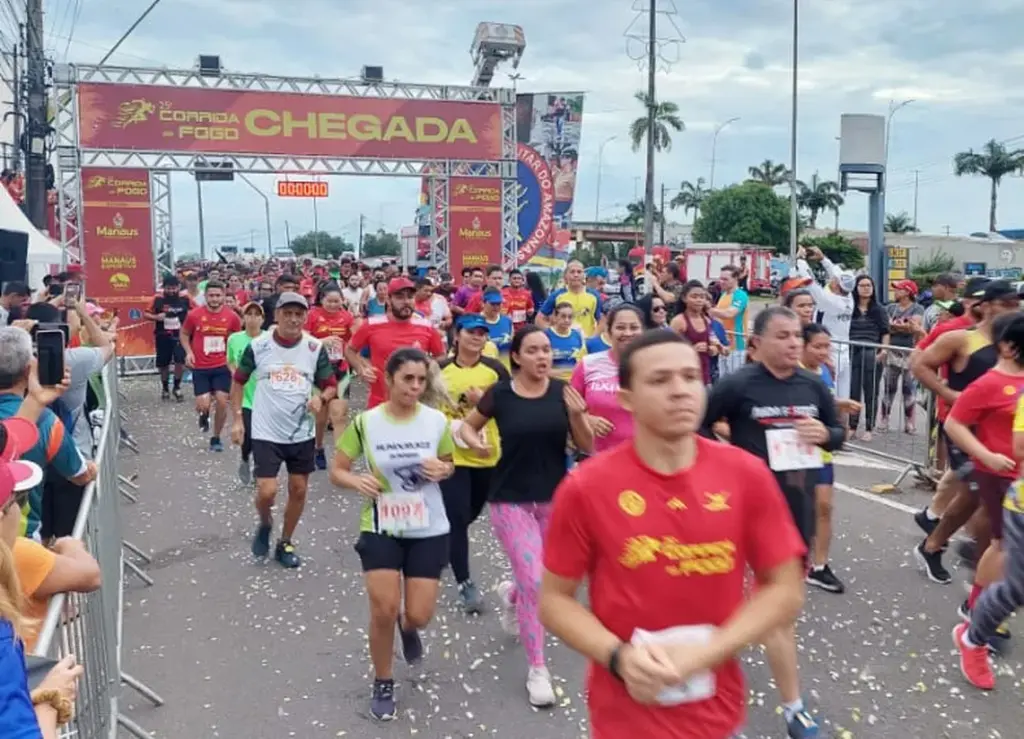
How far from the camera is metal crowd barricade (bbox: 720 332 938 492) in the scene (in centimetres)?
→ 972

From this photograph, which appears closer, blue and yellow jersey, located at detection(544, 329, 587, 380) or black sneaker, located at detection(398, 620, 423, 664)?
black sneaker, located at detection(398, 620, 423, 664)

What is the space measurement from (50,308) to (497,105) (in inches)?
580

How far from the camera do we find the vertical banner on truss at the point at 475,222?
20.5m

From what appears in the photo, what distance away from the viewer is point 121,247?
17.7m

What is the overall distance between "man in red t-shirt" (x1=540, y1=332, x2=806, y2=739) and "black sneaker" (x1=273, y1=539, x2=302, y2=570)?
4587 millimetres

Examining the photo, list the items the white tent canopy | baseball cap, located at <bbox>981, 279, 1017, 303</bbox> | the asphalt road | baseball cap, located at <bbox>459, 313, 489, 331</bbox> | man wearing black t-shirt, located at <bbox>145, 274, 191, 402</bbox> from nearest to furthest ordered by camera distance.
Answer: the asphalt road
baseball cap, located at <bbox>981, 279, 1017, 303</bbox>
baseball cap, located at <bbox>459, 313, 489, 331</bbox>
man wearing black t-shirt, located at <bbox>145, 274, 191, 402</bbox>
the white tent canopy

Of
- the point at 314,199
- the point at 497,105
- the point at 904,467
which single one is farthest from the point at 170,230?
the point at 904,467

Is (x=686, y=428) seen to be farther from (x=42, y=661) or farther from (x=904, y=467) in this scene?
(x=904, y=467)

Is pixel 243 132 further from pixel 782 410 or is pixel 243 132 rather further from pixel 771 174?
pixel 771 174

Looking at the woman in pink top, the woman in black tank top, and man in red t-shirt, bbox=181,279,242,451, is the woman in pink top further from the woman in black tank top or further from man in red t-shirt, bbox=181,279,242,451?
man in red t-shirt, bbox=181,279,242,451

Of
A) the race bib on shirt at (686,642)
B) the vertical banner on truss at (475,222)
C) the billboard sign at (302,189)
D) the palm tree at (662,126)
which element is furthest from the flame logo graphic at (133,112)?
the palm tree at (662,126)

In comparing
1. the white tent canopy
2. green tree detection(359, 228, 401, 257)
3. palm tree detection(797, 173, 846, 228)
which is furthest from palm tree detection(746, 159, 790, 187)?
the white tent canopy

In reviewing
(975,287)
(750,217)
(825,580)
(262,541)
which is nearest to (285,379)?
(262,541)

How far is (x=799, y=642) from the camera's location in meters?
5.13
